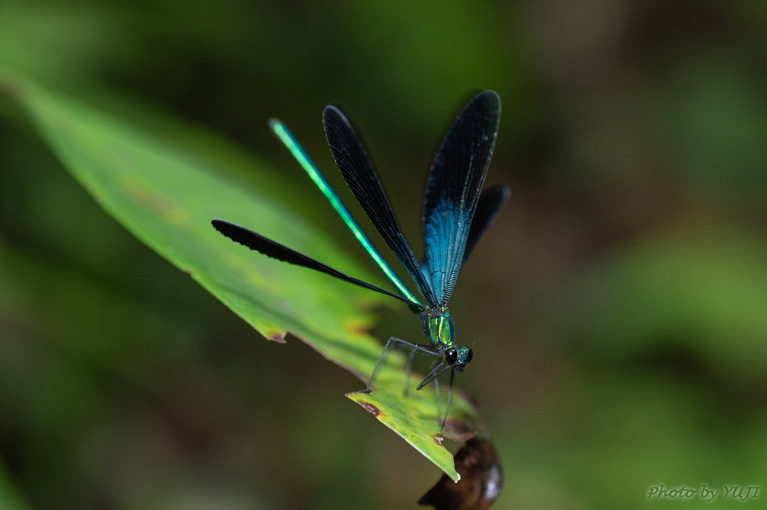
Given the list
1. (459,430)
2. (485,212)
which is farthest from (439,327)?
(485,212)

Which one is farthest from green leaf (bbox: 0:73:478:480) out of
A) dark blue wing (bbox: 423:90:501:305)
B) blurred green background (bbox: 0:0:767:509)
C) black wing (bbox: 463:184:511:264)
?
blurred green background (bbox: 0:0:767:509)

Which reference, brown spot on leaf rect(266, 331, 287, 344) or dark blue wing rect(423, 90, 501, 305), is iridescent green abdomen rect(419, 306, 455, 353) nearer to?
dark blue wing rect(423, 90, 501, 305)

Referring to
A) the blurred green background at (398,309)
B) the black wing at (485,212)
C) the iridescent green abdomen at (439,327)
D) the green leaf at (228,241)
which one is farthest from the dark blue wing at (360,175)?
the blurred green background at (398,309)

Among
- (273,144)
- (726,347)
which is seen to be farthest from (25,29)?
(726,347)

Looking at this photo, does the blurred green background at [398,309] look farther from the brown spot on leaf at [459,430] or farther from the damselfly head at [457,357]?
the brown spot on leaf at [459,430]

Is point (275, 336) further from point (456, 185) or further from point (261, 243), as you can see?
point (456, 185)
